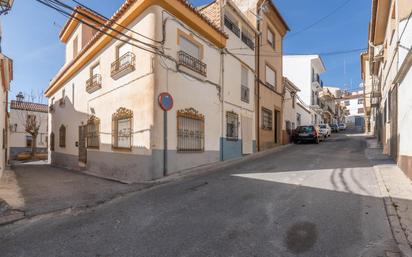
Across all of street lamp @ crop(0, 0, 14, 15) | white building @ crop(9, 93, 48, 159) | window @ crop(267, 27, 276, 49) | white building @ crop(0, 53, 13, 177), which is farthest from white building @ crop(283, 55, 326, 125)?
white building @ crop(9, 93, 48, 159)

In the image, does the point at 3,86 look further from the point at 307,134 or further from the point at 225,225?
the point at 307,134

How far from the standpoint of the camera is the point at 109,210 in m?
5.36

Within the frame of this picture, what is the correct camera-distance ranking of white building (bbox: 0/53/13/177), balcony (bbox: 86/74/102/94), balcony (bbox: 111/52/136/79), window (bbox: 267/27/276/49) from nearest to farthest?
balcony (bbox: 111/52/136/79) < white building (bbox: 0/53/13/177) < balcony (bbox: 86/74/102/94) < window (bbox: 267/27/276/49)

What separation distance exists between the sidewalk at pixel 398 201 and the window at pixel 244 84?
7411 millimetres

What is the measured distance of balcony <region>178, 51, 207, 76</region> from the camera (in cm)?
970

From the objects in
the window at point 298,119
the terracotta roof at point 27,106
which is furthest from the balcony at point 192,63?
the terracotta roof at point 27,106

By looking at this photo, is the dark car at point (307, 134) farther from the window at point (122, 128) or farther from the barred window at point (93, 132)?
the barred window at point (93, 132)

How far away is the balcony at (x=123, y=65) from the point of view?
31.3 ft

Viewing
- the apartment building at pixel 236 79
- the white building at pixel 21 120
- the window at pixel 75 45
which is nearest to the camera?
the apartment building at pixel 236 79

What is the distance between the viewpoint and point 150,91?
8617 mm

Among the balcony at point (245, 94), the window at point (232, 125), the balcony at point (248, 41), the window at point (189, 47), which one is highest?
the balcony at point (248, 41)

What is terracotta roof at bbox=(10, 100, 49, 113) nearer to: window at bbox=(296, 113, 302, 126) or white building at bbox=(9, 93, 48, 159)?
white building at bbox=(9, 93, 48, 159)

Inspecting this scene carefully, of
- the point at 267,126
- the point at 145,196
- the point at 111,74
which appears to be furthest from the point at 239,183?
the point at 267,126

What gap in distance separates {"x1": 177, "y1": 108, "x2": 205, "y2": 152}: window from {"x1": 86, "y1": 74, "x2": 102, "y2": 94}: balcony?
490 cm
